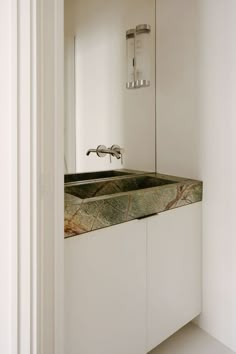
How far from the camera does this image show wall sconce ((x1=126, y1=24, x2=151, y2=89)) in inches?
70.8

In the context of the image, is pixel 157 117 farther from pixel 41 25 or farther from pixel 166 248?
pixel 41 25

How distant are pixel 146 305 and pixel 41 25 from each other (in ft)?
3.87

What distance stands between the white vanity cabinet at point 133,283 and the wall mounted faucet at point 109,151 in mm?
559

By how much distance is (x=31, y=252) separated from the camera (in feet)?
2.63

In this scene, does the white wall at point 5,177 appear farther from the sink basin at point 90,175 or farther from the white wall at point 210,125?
the white wall at point 210,125

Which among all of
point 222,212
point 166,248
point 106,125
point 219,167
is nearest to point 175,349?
point 166,248

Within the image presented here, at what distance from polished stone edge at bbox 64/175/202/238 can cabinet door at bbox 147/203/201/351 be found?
0.05 m

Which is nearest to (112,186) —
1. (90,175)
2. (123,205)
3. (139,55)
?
(90,175)

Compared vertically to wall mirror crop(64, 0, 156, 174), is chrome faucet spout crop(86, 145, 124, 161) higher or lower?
lower

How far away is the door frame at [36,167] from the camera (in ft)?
2.52

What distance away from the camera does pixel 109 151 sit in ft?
5.92

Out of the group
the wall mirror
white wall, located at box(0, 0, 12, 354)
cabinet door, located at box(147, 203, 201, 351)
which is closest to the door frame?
white wall, located at box(0, 0, 12, 354)

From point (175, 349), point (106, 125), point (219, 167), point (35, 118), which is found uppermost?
point (106, 125)

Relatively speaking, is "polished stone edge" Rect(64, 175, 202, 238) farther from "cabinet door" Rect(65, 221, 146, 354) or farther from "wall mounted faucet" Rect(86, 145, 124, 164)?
"wall mounted faucet" Rect(86, 145, 124, 164)
